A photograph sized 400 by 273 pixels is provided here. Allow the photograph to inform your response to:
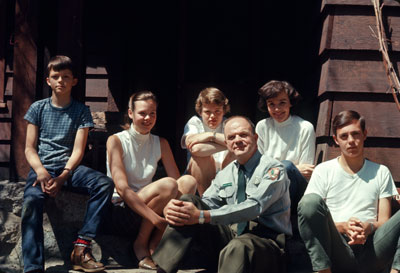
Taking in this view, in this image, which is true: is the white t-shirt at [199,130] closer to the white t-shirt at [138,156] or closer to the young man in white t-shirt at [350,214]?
the white t-shirt at [138,156]

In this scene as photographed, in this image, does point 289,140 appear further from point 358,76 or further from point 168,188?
point 168,188

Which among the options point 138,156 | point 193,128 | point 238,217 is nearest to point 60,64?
point 138,156

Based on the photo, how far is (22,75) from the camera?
13.5 feet

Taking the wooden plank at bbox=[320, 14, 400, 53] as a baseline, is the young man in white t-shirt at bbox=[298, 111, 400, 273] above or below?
below

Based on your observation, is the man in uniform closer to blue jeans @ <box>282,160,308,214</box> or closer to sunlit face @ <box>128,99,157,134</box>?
blue jeans @ <box>282,160,308,214</box>

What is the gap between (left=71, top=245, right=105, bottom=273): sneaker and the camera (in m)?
3.38

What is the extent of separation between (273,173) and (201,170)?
928 millimetres

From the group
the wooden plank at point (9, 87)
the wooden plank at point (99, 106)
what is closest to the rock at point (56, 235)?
the wooden plank at point (9, 87)

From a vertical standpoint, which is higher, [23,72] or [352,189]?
[23,72]

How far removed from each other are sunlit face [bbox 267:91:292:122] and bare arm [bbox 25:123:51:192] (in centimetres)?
177

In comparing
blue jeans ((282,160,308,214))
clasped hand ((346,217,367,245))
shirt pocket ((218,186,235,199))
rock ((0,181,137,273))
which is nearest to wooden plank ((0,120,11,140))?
rock ((0,181,137,273))

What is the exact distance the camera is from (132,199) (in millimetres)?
3527

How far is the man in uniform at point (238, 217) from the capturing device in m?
2.86

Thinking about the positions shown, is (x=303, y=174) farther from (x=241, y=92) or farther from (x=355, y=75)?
(x=241, y=92)
